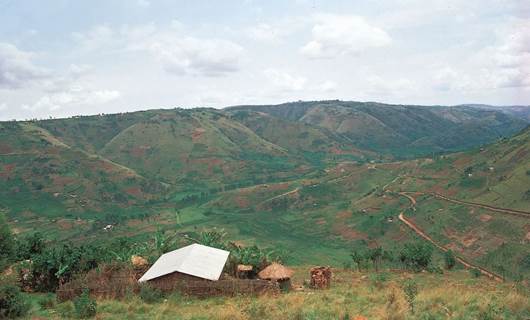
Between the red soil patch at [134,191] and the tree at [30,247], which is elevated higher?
the tree at [30,247]

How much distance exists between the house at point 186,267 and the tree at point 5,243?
276 inches

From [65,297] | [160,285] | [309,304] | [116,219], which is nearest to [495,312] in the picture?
[309,304]

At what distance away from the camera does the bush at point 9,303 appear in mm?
17222

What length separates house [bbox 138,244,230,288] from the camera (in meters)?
23.1

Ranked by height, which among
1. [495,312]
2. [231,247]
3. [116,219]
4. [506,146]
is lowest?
[116,219]

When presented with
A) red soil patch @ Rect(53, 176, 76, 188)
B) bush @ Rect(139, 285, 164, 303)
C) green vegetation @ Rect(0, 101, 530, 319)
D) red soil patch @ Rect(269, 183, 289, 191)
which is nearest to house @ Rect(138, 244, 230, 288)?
bush @ Rect(139, 285, 164, 303)

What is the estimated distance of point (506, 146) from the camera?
93500 millimetres

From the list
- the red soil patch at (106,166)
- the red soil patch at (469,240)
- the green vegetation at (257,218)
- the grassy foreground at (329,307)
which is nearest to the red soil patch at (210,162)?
the green vegetation at (257,218)

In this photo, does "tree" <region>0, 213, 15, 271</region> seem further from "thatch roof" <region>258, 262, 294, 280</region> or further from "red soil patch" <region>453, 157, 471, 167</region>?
"red soil patch" <region>453, 157, 471, 167</region>

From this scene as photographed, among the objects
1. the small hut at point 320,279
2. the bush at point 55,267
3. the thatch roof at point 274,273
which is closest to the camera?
the thatch roof at point 274,273

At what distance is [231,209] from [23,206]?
54.2 metres

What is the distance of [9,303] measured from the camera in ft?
56.6

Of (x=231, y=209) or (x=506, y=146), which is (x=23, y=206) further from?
(x=506, y=146)

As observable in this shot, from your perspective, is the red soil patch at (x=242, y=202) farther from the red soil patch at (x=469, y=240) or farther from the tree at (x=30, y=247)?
the tree at (x=30, y=247)
